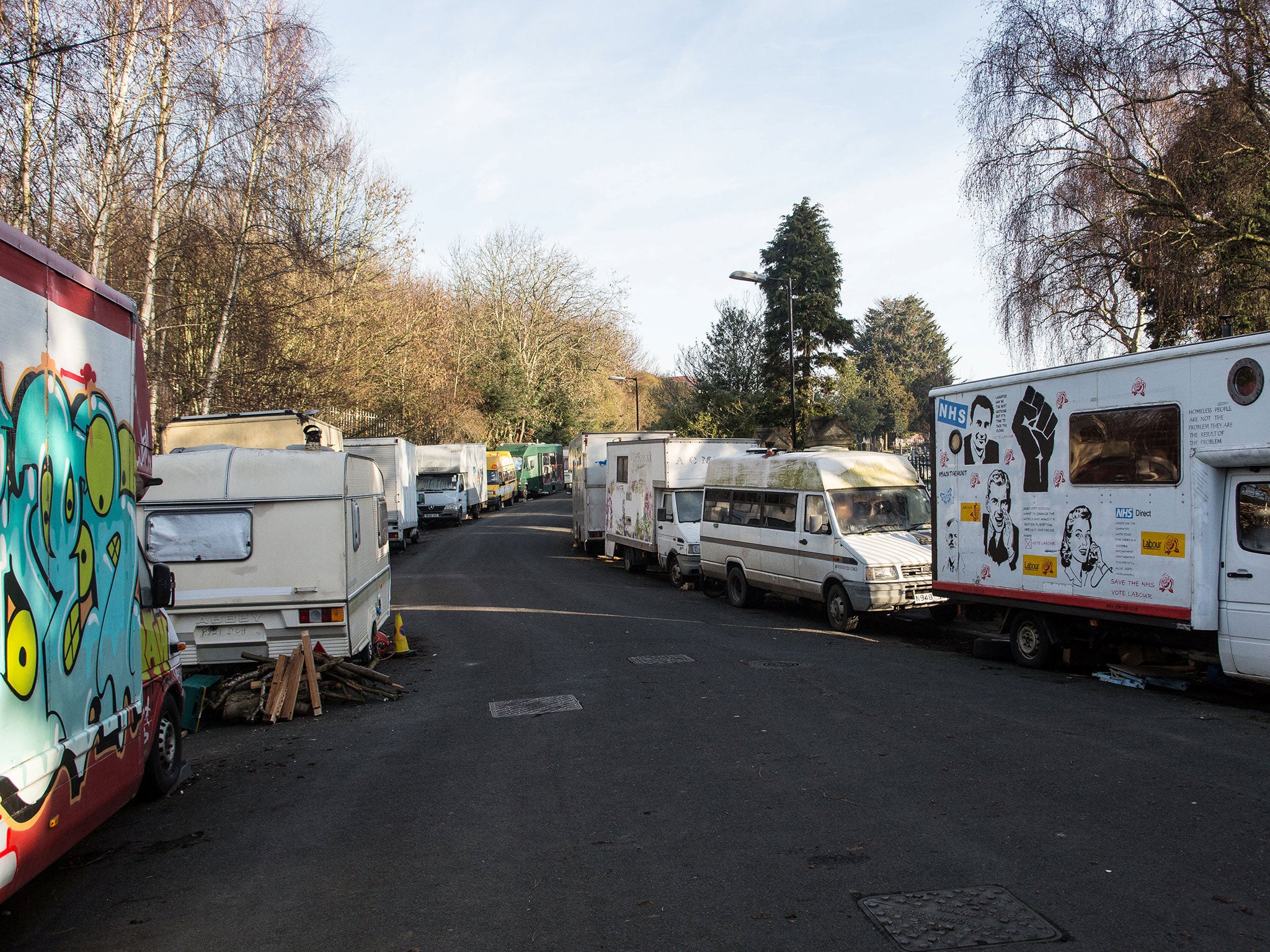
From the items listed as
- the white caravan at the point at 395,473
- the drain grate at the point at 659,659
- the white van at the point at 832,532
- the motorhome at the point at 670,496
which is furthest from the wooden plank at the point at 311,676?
the white caravan at the point at 395,473

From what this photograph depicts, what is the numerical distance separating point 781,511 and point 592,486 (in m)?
11.6

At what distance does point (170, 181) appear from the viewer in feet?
57.9

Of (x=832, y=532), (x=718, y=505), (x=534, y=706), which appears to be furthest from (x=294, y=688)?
(x=718, y=505)

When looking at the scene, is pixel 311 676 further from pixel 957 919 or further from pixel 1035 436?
pixel 1035 436

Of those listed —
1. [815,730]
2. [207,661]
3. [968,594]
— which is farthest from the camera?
[968,594]

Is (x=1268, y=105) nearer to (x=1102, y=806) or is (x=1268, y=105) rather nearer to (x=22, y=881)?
(x=1102, y=806)

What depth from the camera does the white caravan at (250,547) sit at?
30.8 feet

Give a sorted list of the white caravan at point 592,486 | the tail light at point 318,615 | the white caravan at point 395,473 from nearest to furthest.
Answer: the tail light at point 318,615
the white caravan at point 592,486
the white caravan at point 395,473

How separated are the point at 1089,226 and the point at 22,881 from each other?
18007mm

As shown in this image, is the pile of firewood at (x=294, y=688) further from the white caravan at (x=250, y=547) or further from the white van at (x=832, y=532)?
the white van at (x=832, y=532)

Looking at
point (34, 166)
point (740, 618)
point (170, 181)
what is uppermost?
point (170, 181)

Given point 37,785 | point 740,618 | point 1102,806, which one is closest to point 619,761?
point 1102,806

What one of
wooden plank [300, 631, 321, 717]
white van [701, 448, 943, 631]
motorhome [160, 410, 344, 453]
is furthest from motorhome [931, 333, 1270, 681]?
motorhome [160, 410, 344, 453]

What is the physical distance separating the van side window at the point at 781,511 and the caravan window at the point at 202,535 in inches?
324
